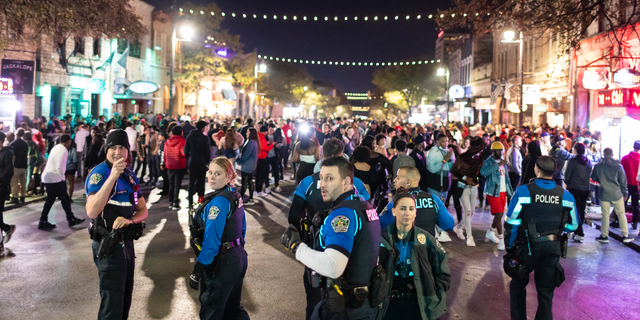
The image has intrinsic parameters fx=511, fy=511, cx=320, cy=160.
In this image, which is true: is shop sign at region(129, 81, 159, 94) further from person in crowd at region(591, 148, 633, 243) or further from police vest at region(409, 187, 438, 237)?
police vest at region(409, 187, 438, 237)

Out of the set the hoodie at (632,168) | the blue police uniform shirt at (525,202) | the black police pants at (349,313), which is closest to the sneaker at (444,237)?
the blue police uniform shirt at (525,202)

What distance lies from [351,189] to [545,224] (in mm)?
2718

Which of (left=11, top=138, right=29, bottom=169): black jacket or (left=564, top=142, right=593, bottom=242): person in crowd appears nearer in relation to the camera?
(left=564, top=142, right=593, bottom=242): person in crowd

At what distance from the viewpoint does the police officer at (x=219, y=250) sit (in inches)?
160

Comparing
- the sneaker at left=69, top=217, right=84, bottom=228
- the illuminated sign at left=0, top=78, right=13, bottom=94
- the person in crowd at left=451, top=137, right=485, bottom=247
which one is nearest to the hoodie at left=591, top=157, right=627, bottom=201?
the person in crowd at left=451, top=137, right=485, bottom=247

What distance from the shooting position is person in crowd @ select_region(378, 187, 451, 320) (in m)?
3.82

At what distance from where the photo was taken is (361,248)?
3191 millimetres

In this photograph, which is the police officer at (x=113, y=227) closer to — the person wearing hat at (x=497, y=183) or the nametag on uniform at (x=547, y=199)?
the nametag on uniform at (x=547, y=199)

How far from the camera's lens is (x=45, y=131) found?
664 inches

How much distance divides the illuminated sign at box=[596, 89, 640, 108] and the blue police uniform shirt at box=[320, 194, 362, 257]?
17538 millimetres

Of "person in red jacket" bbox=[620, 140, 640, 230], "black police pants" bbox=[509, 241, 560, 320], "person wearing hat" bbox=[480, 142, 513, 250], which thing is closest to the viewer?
"black police pants" bbox=[509, 241, 560, 320]

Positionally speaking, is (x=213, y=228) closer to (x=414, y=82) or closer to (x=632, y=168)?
(x=632, y=168)

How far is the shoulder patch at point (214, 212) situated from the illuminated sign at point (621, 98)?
57.1 ft

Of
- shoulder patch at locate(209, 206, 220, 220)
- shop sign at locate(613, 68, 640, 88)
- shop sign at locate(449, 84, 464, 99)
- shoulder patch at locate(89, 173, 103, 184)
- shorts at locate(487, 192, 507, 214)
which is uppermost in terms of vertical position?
shop sign at locate(449, 84, 464, 99)
